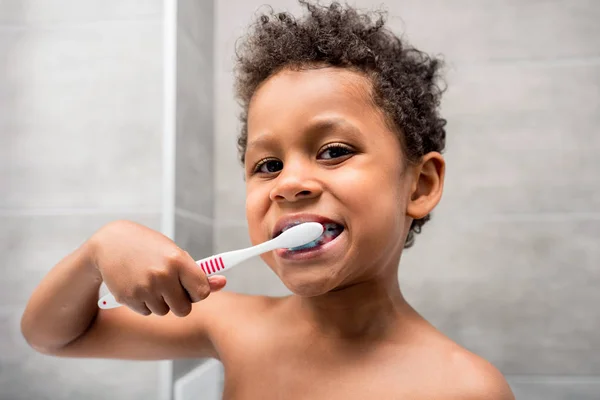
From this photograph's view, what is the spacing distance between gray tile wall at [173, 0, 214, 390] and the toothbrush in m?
0.46

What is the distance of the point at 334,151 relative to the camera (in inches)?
26.0

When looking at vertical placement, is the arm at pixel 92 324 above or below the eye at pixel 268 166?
below

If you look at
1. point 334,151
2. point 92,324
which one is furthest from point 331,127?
point 92,324

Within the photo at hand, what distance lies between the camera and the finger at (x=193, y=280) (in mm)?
573

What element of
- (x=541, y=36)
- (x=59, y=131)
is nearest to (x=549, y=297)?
(x=541, y=36)

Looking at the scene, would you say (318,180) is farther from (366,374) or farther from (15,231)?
(15,231)

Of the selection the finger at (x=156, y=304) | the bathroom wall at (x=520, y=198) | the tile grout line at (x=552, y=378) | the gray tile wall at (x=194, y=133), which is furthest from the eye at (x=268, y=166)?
the tile grout line at (x=552, y=378)

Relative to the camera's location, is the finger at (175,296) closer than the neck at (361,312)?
Yes

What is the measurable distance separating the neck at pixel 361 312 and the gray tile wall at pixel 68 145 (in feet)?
1.52

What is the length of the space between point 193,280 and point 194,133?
0.63m

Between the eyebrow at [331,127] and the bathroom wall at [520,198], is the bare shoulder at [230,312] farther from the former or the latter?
the bathroom wall at [520,198]

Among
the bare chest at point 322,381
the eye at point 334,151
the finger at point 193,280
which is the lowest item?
the bare chest at point 322,381

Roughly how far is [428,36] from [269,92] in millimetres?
620

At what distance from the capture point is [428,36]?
1201 millimetres
